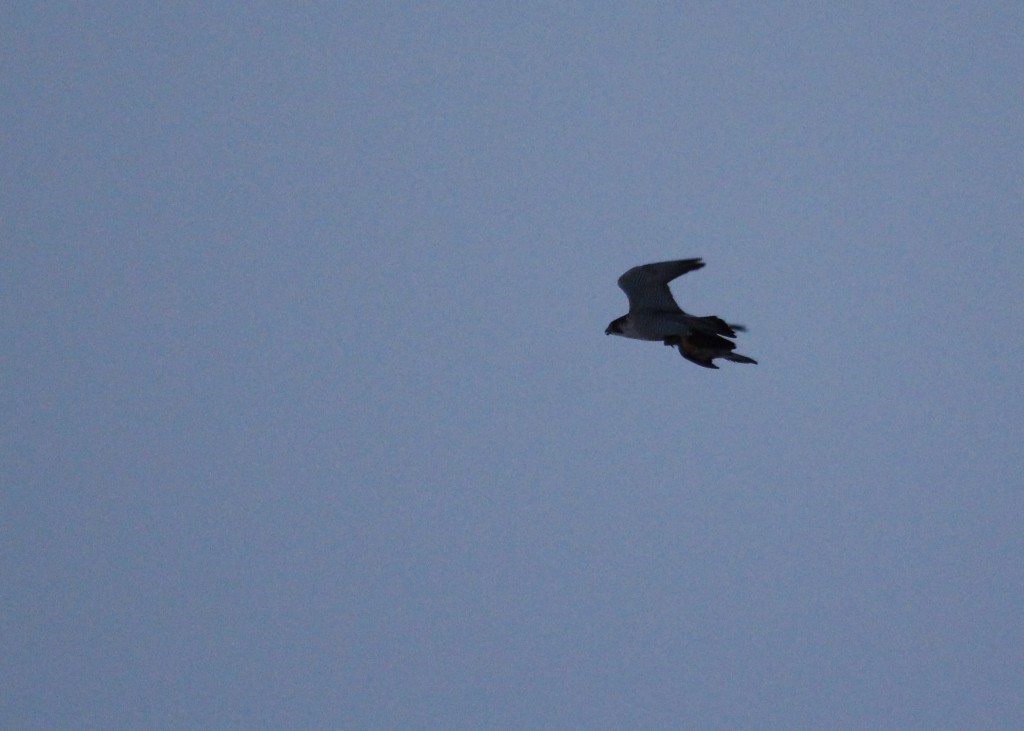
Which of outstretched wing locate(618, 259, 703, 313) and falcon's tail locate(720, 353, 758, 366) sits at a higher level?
outstretched wing locate(618, 259, 703, 313)

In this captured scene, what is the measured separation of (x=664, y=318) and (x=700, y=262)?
4.33 ft

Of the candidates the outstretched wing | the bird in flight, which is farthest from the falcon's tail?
the outstretched wing

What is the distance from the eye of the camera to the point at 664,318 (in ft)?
69.2

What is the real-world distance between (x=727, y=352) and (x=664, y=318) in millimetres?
1322

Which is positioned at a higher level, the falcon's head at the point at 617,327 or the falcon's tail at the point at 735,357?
the falcon's head at the point at 617,327

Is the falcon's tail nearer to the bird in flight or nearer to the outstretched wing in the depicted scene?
the bird in flight

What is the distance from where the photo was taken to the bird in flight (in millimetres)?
20484

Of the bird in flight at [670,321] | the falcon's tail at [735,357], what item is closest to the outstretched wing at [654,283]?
the bird in flight at [670,321]

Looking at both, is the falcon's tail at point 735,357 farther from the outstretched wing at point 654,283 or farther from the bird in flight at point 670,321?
the outstretched wing at point 654,283

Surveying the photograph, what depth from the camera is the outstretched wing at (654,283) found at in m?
20.5

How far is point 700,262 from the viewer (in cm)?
2036

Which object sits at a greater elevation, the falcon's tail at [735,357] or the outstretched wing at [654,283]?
the outstretched wing at [654,283]

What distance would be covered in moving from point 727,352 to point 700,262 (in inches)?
67.2

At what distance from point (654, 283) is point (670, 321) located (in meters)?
0.79
